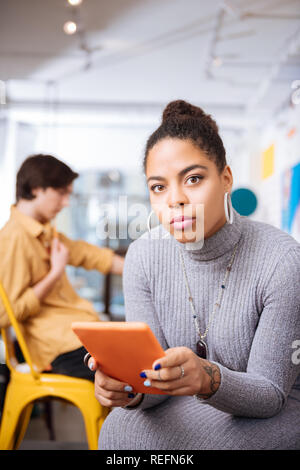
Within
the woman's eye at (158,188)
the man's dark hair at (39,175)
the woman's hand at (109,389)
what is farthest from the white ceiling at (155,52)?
the woman's hand at (109,389)

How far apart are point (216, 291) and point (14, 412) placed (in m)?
0.75

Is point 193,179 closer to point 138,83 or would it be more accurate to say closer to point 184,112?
point 184,112

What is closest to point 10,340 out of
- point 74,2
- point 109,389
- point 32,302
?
point 32,302

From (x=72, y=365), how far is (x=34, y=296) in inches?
9.2

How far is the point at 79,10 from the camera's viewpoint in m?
2.97

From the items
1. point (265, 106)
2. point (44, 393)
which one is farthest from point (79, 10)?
point (44, 393)

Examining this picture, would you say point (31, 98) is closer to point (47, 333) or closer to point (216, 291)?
point (47, 333)

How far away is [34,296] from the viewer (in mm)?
1319

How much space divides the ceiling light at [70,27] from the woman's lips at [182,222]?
8.74 feet

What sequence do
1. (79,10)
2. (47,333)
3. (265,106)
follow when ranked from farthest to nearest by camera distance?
(265,106) < (79,10) < (47,333)

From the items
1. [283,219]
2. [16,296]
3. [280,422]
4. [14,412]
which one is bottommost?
[14,412]

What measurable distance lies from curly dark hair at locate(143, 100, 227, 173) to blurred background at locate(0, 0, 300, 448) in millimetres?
58

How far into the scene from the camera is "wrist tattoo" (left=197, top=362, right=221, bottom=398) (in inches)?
27.8

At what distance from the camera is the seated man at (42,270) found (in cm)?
132
